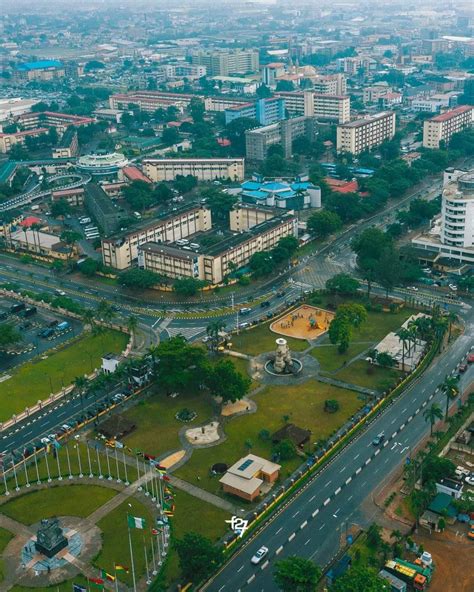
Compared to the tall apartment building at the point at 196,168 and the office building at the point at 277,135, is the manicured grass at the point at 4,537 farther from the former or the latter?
the office building at the point at 277,135

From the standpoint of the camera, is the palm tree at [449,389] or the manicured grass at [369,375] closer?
the palm tree at [449,389]

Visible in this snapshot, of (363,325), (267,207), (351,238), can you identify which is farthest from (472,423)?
(267,207)

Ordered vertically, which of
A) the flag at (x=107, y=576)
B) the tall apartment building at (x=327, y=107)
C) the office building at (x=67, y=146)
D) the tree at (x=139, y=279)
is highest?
the tall apartment building at (x=327, y=107)

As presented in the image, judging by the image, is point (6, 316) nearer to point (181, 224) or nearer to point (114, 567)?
point (181, 224)

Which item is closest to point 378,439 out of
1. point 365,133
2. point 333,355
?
point 333,355

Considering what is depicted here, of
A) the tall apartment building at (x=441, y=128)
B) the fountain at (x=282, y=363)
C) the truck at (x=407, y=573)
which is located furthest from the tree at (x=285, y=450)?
the tall apartment building at (x=441, y=128)

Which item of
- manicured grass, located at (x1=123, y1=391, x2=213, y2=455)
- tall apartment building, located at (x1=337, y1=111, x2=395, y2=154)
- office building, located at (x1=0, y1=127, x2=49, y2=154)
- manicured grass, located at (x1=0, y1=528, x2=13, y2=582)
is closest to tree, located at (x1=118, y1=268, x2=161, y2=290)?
manicured grass, located at (x1=123, y1=391, x2=213, y2=455)

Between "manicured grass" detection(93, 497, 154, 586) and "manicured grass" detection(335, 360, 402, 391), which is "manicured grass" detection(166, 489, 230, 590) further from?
"manicured grass" detection(335, 360, 402, 391)
